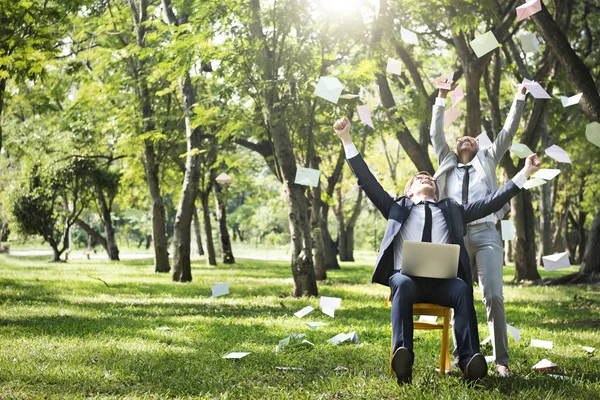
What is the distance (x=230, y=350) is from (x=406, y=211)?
240cm

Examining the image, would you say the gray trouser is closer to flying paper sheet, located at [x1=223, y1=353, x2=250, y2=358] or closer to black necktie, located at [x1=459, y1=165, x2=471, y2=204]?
black necktie, located at [x1=459, y1=165, x2=471, y2=204]

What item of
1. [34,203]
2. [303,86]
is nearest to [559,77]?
[303,86]

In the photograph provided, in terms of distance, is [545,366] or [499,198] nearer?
[499,198]

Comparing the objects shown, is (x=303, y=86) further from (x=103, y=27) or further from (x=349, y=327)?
(x=103, y=27)

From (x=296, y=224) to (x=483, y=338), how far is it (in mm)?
4988

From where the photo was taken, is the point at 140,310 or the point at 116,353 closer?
the point at 116,353

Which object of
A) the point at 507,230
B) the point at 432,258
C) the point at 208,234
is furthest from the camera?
the point at 208,234

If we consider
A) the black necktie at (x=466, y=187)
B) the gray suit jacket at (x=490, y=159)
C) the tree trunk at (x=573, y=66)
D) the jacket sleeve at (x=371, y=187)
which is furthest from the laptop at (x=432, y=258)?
the tree trunk at (x=573, y=66)

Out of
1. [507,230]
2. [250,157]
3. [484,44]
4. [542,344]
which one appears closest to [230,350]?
[542,344]

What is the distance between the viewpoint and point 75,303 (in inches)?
440

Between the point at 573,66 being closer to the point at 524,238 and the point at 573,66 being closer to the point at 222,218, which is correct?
the point at 524,238

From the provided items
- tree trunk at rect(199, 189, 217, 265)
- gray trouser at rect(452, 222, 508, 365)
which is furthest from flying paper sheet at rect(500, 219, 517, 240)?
tree trunk at rect(199, 189, 217, 265)

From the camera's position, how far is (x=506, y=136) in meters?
6.14

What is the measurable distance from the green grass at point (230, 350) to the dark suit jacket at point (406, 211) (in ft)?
2.78
